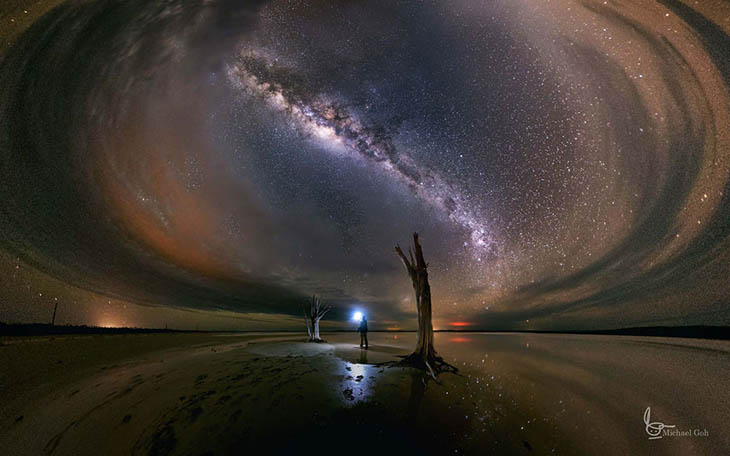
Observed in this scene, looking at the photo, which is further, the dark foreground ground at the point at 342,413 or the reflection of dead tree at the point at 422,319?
the reflection of dead tree at the point at 422,319

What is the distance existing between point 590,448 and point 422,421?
4.05 metres

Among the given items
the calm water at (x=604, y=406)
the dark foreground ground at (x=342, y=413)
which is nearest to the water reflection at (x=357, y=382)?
the dark foreground ground at (x=342, y=413)

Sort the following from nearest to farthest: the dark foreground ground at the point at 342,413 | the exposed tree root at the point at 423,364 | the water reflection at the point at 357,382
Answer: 1. the dark foreground ground at the point at 342,413
2. the water reflection at the point at 357,382
3. the exposed tree root at the point at 423,364

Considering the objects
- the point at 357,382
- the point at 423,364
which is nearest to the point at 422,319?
the point at 423,364

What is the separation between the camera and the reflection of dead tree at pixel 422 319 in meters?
13.3

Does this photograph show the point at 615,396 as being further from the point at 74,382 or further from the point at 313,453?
the point at 74,382

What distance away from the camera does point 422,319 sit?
14.1 meters

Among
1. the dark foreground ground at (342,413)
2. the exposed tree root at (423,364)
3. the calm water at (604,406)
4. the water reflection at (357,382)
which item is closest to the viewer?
the dark foreground ground at (342,413)

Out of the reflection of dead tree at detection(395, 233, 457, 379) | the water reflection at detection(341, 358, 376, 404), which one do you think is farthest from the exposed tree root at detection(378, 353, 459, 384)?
the water reflection at detection(341, 358, 376, 404)

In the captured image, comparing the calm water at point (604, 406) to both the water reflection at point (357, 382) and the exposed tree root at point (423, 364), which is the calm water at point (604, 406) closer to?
the water reflection at point (357, 382)

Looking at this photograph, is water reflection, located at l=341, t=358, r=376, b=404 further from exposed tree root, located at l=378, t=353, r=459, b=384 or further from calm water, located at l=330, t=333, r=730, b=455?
exposed tree root, located at l=378, t=353, r=459, b=384

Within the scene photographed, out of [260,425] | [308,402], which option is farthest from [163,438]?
[308,402]

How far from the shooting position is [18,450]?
6441 mm

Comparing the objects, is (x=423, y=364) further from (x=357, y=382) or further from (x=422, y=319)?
(x=357, y=382)
